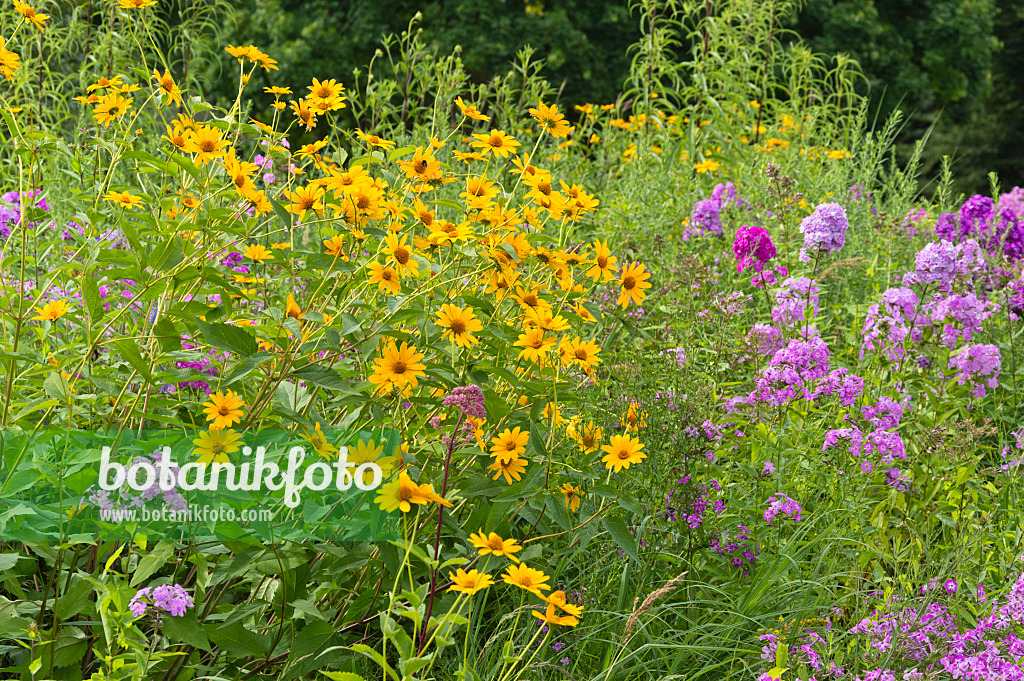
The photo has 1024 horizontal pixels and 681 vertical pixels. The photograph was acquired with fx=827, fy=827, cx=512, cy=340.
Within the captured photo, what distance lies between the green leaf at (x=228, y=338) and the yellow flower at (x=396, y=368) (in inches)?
9.5

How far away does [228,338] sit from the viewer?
60.6 inches

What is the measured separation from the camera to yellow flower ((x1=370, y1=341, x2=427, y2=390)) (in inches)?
60.0

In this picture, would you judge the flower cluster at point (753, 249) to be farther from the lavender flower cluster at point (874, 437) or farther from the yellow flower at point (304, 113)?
the yellow flower at point (304, 113)

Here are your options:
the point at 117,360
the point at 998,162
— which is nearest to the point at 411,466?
the point at 117,360

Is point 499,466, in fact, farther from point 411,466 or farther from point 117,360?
point 117,360

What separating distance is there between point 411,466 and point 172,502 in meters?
0.47

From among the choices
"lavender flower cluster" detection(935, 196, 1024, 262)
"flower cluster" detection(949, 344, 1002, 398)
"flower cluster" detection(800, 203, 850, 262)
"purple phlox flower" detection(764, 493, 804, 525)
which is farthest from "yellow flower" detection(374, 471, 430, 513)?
"lavender flower cluster" detection(935, 196, 1024, 262)

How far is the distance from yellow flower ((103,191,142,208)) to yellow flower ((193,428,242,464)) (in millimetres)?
790

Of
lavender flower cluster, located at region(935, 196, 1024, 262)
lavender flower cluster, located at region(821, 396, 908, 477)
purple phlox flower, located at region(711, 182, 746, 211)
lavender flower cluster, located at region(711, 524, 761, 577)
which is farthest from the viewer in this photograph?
lavender flower cluster, located at region(935, 196, 1024, 262)

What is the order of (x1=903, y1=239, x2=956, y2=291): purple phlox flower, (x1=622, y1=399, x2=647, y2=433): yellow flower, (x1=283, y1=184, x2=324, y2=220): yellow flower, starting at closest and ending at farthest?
(x1=283, y1=184, x2=324, y2=220): yellow flower, (x1=622, y1=399, x2=647, y2=433): yellow flower, (x1=903, y1=239, x2=956, y2=291): purple phlox flower

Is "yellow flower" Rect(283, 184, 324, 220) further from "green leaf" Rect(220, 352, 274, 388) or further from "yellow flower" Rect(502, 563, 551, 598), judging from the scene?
"yellow flower" Rect(502, 563, 551, 598)

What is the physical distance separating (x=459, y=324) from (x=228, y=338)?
0.44 metres

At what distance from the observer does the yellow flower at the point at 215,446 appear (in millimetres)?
1490

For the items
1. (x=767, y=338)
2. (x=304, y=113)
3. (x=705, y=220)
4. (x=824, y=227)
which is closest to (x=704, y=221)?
(x=705, y=220)
